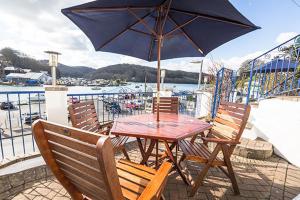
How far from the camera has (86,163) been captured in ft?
2.99

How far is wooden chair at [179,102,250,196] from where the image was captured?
1996 mm

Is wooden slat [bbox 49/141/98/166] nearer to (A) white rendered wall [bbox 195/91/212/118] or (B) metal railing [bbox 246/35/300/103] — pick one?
(B) metal railing [bbox 246/35/300/103]

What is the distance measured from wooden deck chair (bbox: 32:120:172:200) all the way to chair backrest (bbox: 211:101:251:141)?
1.28 m

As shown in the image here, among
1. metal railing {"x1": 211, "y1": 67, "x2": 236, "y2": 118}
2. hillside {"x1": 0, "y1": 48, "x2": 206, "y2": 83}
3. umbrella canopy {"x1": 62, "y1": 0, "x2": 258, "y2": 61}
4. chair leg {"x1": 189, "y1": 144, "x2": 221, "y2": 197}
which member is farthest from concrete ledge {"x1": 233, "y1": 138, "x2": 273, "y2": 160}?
hillside {"x1": 0, "y1": 48, "x2": 206, "y2": 83}

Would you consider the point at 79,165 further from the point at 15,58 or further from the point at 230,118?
the point at 15,58

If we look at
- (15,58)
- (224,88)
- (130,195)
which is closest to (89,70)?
(15,58)

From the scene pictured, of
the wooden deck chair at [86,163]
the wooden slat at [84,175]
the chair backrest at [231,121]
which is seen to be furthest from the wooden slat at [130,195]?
the chair backrest at [231,121]

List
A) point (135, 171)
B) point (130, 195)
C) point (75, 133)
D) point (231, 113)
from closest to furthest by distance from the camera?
point (75, 133)
point (130, 195)
point (135, 171)
point (231, 113)

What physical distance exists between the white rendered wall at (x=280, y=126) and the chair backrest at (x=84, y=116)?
3.26 meters

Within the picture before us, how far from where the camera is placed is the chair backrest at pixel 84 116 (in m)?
2.05

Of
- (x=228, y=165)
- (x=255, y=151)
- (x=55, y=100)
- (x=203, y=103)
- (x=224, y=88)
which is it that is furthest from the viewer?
(x=203, y=103)

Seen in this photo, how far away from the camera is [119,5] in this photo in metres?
1.95

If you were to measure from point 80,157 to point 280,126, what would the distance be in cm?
367

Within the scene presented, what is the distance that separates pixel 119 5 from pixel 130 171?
179cm
